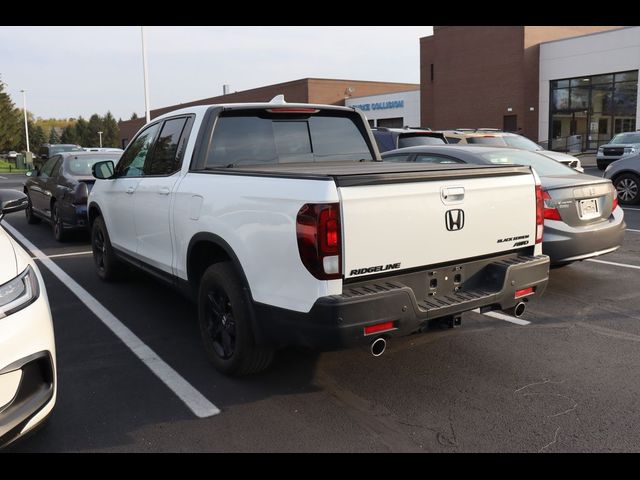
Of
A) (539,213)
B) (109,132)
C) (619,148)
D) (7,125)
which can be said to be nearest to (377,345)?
(539,213)

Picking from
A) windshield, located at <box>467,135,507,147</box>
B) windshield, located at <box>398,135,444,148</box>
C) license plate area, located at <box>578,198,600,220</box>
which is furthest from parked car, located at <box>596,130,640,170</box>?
license plate area, located at <box>578,198,600,220</box>

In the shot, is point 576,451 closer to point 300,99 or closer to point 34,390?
point 34,390

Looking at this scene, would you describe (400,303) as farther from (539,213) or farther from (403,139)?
(403,139)

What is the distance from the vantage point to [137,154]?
5.81m

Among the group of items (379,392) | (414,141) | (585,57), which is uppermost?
(585,57)

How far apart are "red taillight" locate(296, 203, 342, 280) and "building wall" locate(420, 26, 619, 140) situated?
36801 mm

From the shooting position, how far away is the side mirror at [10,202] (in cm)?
414

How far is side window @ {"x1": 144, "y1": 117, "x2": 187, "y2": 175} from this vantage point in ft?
16.1

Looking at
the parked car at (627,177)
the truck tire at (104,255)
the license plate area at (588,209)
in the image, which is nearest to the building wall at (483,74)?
the parked car at (627,177)

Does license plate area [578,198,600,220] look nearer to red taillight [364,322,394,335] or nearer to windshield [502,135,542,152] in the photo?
red taillight [364,322,394,335]

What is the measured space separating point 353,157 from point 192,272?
6.14 ft

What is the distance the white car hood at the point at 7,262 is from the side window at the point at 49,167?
25.4 feet

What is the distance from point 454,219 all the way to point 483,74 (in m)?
38.7

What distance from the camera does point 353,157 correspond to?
214 inches
